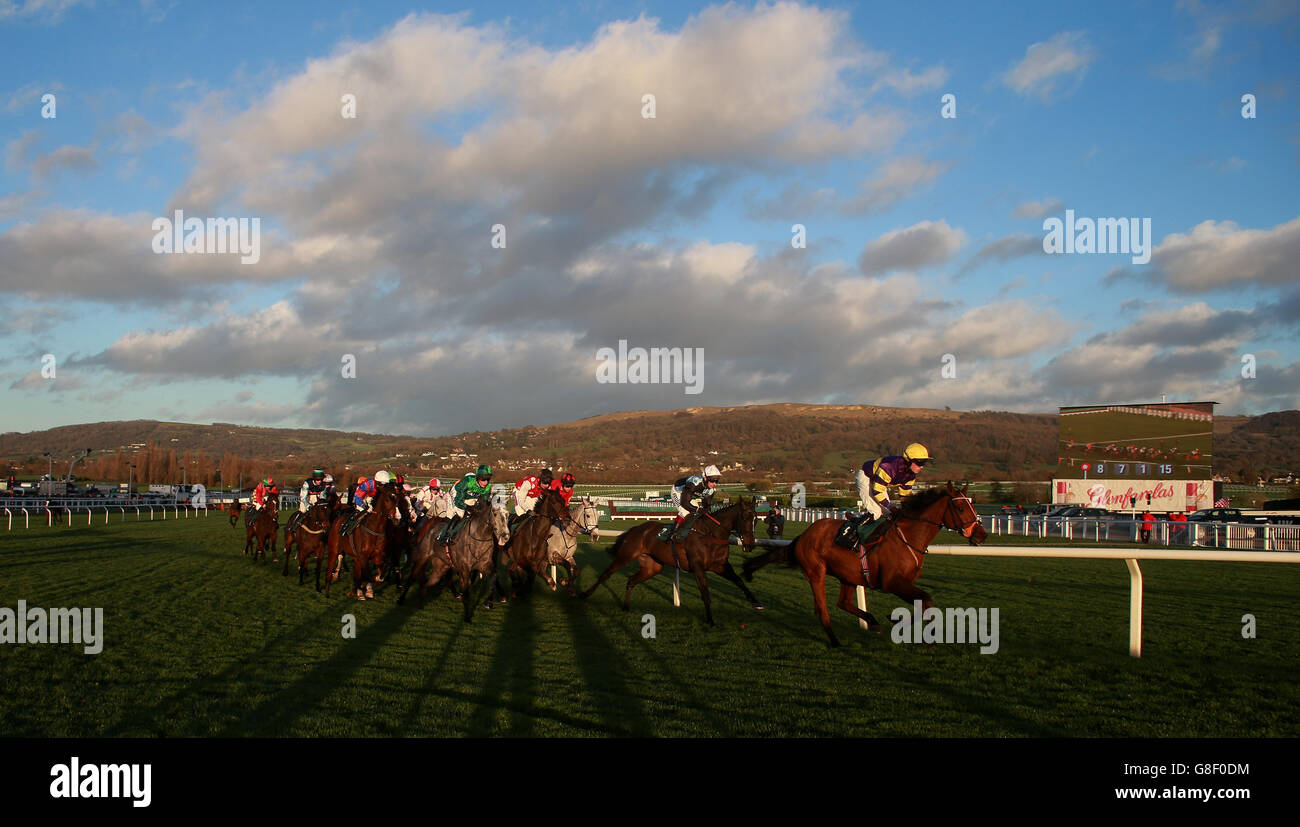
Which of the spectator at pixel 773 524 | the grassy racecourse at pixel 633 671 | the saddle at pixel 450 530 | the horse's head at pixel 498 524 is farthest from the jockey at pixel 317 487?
the spectator at pixel 773 524

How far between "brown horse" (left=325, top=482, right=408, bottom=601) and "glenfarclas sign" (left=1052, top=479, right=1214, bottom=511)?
41.9 metres

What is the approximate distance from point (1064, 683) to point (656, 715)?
11.0 feet

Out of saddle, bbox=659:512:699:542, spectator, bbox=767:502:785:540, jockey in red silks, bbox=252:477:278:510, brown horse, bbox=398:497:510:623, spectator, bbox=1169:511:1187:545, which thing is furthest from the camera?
spectator, bbox=767:502:785:540

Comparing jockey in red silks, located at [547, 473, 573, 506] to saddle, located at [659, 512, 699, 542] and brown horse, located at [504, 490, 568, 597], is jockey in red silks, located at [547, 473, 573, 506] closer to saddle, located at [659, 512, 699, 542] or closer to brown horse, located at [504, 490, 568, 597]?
brown horse, located at [504, 490, 568, 597]

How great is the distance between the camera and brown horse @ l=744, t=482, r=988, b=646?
7227 mm

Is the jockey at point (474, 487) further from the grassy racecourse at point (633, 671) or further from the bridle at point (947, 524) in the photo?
the bridle at point (947, 524)

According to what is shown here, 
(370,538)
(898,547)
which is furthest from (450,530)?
(898,547)

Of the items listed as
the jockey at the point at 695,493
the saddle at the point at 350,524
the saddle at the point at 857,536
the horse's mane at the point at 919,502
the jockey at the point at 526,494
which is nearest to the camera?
the horse's mane at the point at 919,502

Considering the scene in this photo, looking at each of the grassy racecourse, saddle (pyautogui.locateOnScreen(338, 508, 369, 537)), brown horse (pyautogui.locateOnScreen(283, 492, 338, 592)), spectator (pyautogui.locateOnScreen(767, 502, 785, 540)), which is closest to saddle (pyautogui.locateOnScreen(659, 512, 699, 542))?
the grassy racecourse

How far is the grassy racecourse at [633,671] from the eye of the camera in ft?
16.6

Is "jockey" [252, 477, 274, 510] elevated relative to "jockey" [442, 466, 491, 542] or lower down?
lower down

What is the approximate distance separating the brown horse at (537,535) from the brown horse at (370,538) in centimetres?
187

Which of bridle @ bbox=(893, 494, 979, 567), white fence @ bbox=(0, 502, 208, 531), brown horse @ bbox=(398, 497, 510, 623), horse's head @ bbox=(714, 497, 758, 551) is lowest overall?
white fence @ bbox=(0, 502, 208, 531)
